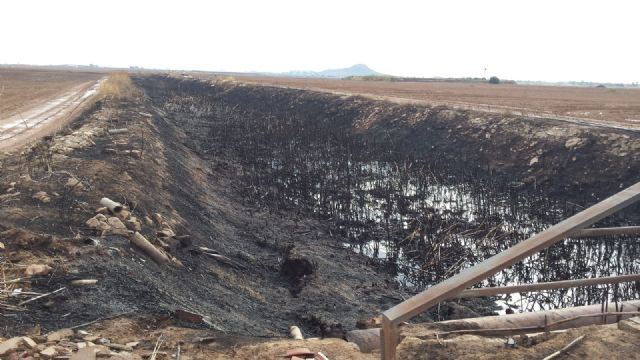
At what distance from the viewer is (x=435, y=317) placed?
742cm

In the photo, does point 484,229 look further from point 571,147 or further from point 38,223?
point 38,223

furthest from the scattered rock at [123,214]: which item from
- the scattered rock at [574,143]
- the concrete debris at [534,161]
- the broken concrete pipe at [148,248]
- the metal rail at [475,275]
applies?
the scattered rock at [574,143]

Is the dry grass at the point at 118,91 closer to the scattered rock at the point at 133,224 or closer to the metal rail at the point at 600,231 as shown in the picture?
the scattered rock at the point at 133,224

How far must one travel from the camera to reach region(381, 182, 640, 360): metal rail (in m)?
3.12

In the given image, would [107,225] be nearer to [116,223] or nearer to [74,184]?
[116,223]

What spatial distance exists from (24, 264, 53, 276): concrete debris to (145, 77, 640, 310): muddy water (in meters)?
5.74

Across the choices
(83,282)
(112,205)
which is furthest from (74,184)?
(83,282)

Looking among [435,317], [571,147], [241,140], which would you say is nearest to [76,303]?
[435,317]

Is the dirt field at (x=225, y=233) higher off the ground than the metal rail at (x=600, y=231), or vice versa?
the metal rail at (x=600, y=231)

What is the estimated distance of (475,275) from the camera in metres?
3.19

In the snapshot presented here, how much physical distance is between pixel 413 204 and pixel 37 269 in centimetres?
958

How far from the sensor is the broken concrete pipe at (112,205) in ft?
26.1

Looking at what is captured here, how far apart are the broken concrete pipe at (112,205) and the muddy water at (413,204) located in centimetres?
473

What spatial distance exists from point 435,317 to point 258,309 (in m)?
2.70
